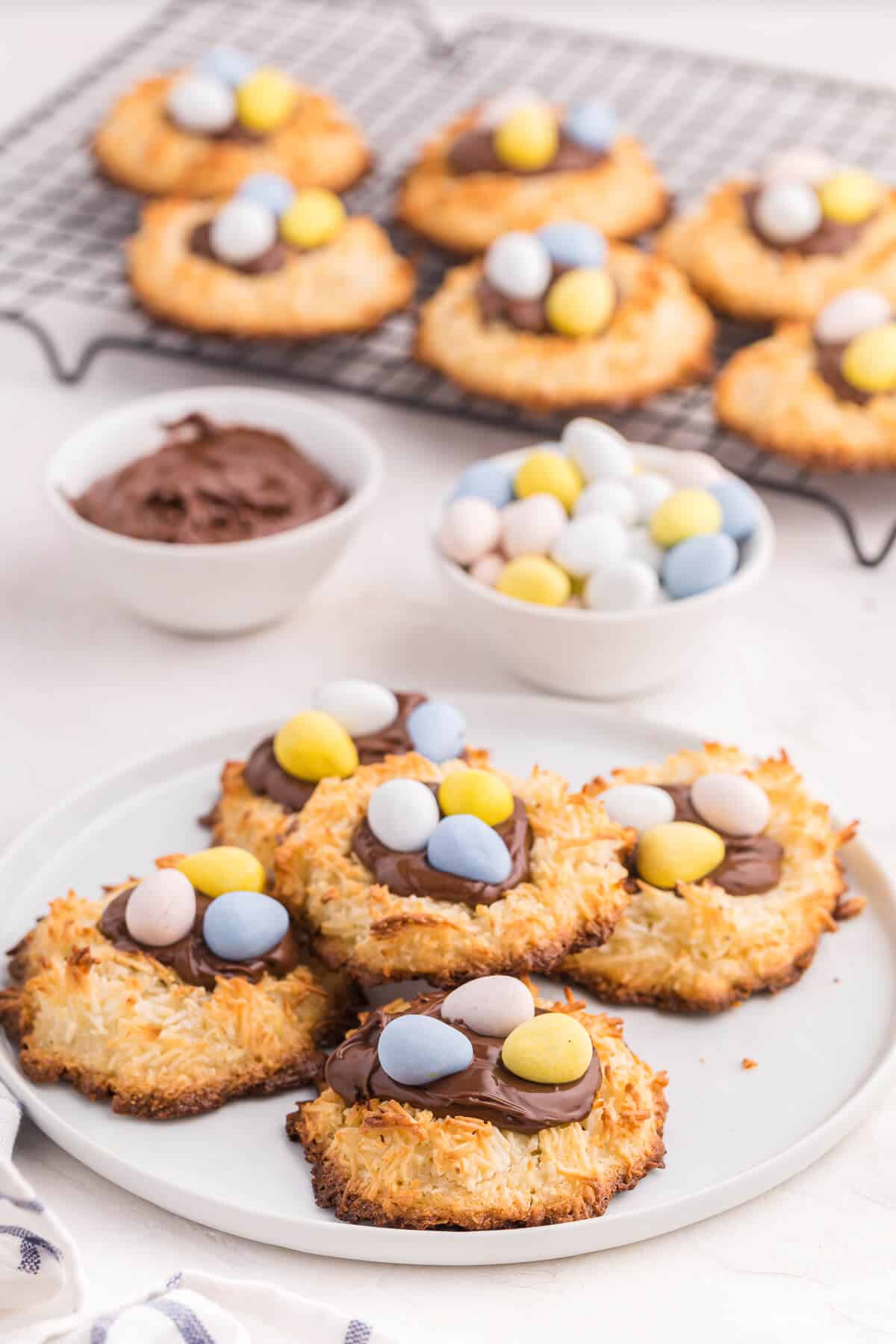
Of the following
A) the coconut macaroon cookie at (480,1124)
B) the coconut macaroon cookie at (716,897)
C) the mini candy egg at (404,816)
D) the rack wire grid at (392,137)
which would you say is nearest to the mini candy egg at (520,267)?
the rack wire grid at (392,137)

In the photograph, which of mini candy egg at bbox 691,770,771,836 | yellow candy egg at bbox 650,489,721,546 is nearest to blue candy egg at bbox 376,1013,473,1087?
mini candy egg at bbox 691,770,771,836

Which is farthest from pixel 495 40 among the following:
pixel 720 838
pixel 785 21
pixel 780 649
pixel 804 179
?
pixel 720 838

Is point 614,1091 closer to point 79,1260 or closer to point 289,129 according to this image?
point 79,1260

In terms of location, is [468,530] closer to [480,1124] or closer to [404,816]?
[404,816]

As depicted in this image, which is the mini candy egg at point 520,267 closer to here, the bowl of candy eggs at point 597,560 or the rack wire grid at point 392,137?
the rack wire grid at point 392,137

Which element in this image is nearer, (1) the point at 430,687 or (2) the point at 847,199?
(1) the point at 430,687

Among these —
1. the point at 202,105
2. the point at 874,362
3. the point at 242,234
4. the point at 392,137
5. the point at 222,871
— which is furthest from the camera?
the point at 392,137

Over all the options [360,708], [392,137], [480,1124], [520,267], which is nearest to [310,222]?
[520,267]
